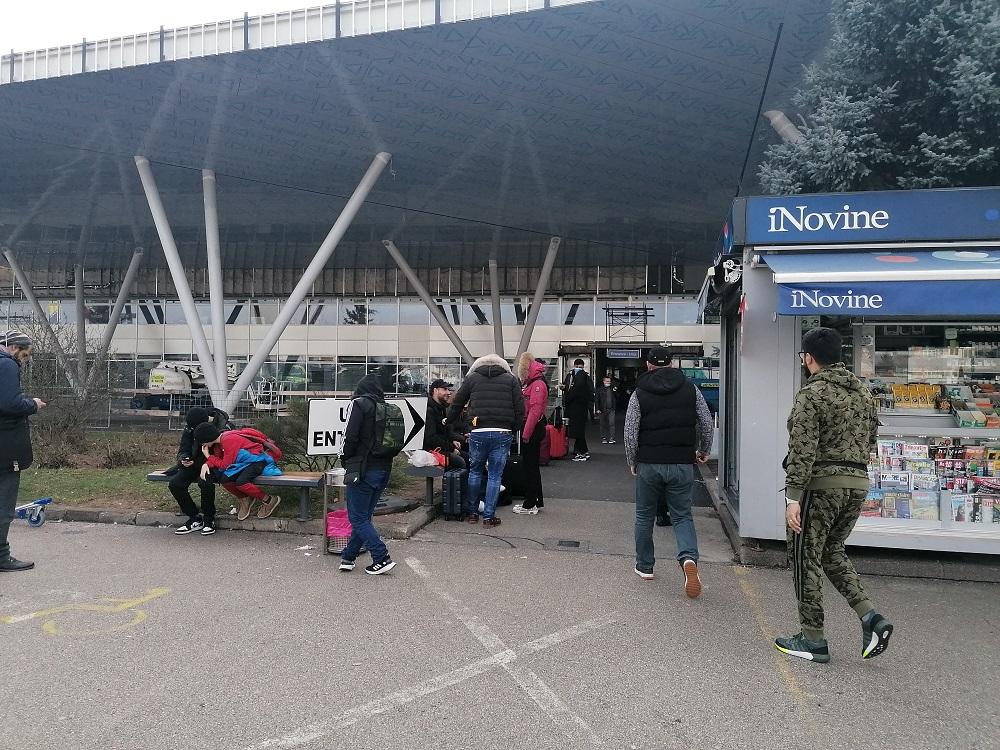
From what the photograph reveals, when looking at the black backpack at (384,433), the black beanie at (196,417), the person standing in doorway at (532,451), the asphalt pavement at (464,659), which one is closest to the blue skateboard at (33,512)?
the asphalt pavement at (464,659)

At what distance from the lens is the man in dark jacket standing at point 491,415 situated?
6770 millimetres

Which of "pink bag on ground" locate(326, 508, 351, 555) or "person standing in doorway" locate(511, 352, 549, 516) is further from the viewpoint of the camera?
"person standing in doorway" locate(511, 352, 549, 516)

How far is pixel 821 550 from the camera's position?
369 cm

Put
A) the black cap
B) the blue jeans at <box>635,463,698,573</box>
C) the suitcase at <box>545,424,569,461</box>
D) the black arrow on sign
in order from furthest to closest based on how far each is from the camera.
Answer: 1. the suitcase at <box>545,424,569,461</box>
2. the black arrow on sign
3. the black cap
4. the blue jeans at <box>635,463,698,573</box>

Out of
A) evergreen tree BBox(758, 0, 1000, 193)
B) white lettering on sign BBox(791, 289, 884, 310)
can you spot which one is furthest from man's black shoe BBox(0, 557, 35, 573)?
evergreen tree BBox(758, 0, 1000, 193)

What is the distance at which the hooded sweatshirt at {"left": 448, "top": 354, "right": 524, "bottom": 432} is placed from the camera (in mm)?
6762

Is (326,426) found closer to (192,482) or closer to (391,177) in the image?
(192,482)

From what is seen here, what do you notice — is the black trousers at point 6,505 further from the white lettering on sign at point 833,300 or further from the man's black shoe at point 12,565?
the white lettering on sign at point 833,300

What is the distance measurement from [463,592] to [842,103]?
18.6 ft

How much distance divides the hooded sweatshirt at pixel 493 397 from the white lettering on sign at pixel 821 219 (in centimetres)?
283

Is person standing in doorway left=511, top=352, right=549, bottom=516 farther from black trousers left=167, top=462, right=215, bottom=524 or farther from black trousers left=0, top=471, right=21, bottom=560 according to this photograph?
black trousers left=0, top=471, right=21, bottom=560

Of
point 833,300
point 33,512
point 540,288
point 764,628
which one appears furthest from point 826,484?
point 540,288

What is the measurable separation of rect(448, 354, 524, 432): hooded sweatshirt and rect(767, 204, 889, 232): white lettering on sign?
2825 mm

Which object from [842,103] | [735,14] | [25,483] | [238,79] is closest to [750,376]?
[842,103]
